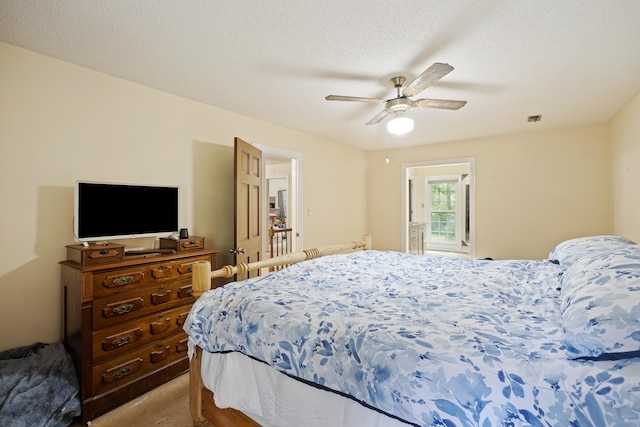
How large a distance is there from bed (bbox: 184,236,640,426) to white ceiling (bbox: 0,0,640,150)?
1.26m

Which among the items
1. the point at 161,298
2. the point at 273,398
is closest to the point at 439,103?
the point at 273,398

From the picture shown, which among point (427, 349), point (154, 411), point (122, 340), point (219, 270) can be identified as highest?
point (219, 270)

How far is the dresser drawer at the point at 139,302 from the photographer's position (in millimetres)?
1942

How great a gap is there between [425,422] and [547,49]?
2.26 meters

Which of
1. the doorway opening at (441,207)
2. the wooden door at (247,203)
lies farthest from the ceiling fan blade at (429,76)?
the doorway opening at (441,207)

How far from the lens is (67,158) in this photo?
7.00 ft

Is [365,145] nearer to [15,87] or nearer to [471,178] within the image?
[471,178]

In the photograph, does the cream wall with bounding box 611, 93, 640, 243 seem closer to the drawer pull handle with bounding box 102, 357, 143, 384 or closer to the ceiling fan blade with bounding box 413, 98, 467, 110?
the ceiling fan blade with bounding box 413, 98, 467, 110

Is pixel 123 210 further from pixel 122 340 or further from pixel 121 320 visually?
pixel 122 340

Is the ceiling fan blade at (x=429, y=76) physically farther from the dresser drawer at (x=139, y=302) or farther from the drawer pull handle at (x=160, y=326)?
the drawer pull handle at (x=160, y=326)

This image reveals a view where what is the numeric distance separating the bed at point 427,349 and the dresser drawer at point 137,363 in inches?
28.0

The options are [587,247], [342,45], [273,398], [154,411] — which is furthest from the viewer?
[154,411]

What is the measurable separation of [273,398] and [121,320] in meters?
1.39

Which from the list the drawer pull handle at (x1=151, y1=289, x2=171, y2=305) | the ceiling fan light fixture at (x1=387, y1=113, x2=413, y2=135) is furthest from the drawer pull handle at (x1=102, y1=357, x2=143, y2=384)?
the ceiling fan light fixture at (x1=387, y1=113, x2=413, y2=135)
